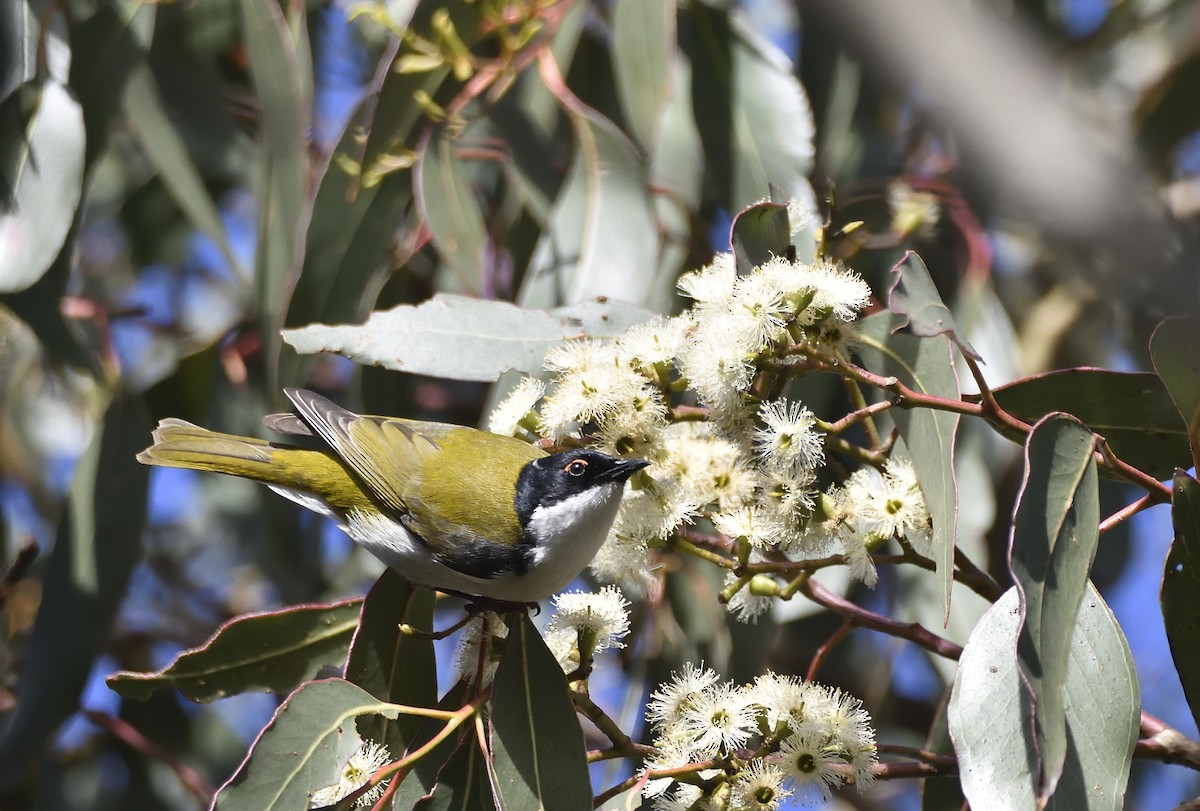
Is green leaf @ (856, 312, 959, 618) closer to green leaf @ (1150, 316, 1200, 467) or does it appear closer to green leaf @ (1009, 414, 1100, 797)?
green leaf @ (1009, 414, 1100, 797)

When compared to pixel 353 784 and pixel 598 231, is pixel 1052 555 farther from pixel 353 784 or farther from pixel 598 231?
pixel 598 231

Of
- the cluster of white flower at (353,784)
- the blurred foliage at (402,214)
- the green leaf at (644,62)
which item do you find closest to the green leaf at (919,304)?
the blurred foliage at (402,214)

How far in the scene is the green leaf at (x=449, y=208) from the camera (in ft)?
8.45

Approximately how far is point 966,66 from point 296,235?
2.18 metres

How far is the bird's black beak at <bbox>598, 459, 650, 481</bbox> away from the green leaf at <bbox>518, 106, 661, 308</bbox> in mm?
711

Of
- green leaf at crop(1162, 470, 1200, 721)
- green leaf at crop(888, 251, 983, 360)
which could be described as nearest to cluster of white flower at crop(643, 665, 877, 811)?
green leaf at crop(1162, 470, 1200, 721)

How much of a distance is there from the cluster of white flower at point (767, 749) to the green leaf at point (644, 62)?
165 centimetres

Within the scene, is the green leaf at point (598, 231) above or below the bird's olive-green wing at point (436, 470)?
above

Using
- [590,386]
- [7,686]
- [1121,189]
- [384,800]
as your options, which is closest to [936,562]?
[590,386]

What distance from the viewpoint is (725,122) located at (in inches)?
114

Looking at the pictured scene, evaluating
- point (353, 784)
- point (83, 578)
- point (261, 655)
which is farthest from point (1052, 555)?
point (83, 578)

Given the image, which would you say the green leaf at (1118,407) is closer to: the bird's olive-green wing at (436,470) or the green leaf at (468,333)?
the green leaf at (468,333)

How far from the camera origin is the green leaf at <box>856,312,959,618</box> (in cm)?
153

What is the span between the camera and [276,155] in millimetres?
2717
